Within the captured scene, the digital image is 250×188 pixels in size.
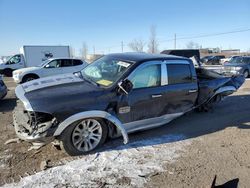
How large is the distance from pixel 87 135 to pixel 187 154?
178 cm

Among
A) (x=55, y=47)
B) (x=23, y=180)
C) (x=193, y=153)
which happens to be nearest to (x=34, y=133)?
(x=23, y=180)

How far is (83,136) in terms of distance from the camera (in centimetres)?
432

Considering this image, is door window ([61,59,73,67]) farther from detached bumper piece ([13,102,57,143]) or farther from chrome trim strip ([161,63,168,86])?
detached bumper piece ([13,102,57,143])

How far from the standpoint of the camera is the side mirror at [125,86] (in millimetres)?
4520

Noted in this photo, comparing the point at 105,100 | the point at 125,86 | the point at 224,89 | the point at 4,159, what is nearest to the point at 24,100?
the point at 4,159

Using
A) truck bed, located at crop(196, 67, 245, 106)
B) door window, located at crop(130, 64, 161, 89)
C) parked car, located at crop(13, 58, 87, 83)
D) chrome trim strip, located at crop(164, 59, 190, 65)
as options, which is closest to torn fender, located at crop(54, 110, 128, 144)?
door window, located at crop(130, 64, 161, 89)

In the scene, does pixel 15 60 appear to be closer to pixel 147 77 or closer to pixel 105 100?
pixel 147 77

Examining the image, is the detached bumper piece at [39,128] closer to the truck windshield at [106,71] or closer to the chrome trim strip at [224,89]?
the truck windshield at [106,71]

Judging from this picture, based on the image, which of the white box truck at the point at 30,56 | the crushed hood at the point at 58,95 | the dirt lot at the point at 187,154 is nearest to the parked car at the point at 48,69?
the dirt lot at the point at 187,154

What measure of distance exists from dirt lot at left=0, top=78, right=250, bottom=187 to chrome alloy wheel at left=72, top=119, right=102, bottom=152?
10.7 inches

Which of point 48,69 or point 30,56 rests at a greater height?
point 30,56

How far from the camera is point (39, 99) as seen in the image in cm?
398

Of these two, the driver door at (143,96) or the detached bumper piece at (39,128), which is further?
the driver door at (143,96)

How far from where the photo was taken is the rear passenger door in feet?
17.3
